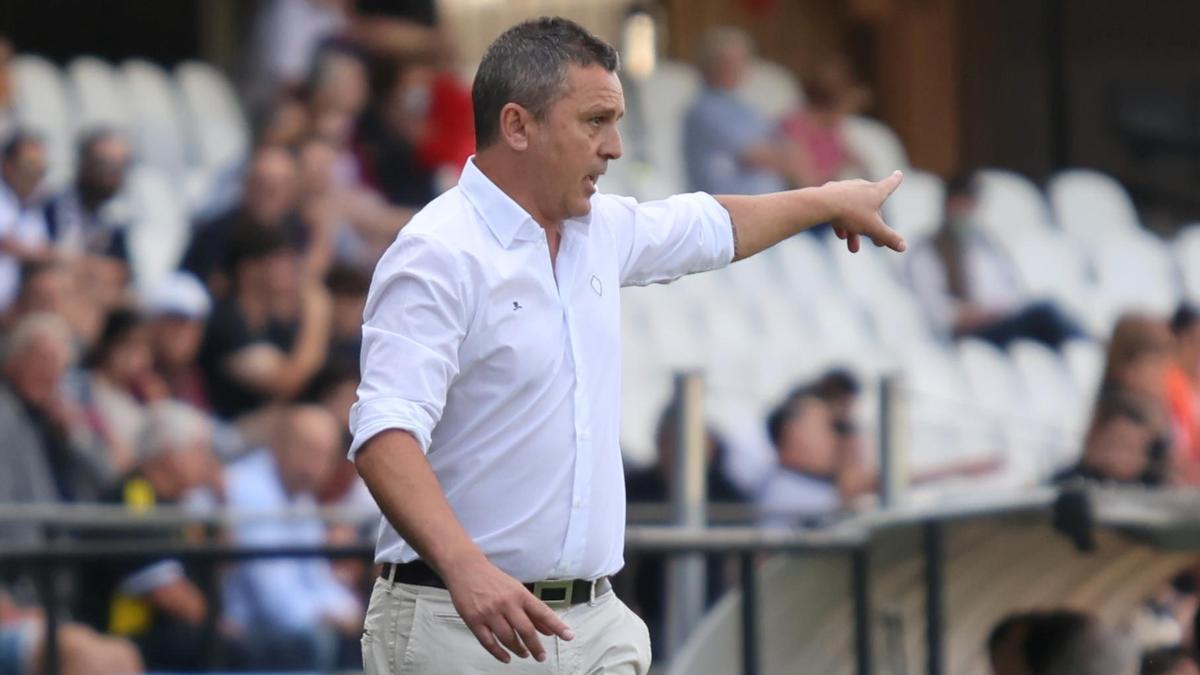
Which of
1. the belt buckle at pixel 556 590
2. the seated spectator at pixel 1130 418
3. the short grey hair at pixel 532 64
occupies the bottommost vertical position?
the seated spectator at pixel 1130 418

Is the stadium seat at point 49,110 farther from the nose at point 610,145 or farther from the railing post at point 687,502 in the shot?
the nose at point 610,145

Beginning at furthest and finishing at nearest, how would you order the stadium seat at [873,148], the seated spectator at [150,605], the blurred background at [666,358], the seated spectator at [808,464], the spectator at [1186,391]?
the stadium seat at [873,148] < the spectator at [1186,391] < the seated spectator at [808,464] < the seated spectator at [150,605] < the blurred background at [666,358]

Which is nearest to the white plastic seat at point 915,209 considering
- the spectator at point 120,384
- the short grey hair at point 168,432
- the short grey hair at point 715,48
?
the short grey hair at point 715,48

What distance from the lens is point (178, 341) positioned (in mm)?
7668

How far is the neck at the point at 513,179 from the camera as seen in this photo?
3346mm

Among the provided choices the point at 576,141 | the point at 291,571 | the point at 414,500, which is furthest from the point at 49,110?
the point at 414,500

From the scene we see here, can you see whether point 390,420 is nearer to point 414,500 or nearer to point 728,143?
point 414,500

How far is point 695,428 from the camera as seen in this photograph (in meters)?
6.05

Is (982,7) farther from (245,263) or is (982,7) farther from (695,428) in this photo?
(695,428)

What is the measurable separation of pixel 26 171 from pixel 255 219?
3.04 feet

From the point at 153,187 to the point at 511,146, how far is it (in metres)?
6.16

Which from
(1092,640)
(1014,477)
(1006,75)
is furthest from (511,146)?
(1006,75)

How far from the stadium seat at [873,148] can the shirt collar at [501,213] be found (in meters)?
8.88

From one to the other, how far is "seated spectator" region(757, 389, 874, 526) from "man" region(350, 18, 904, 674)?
455 centimetres
